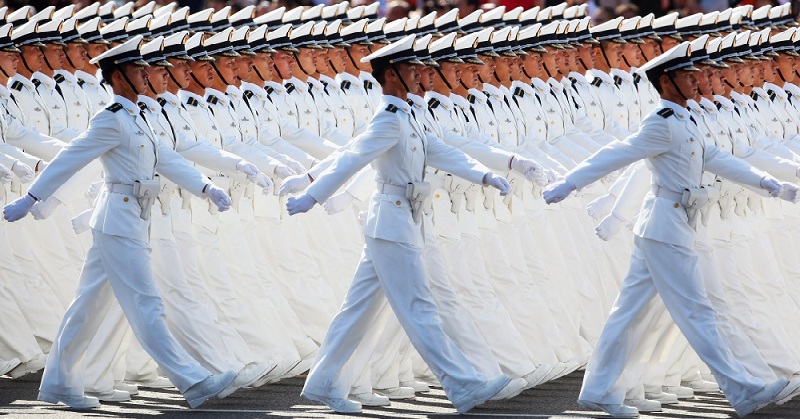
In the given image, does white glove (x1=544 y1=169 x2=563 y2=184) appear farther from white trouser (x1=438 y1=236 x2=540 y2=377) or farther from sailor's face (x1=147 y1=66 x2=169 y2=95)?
sailor's face (x1=147 y1=66 x2=169 y2=95)

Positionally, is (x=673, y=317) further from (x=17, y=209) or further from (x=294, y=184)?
(x=17, y=209)

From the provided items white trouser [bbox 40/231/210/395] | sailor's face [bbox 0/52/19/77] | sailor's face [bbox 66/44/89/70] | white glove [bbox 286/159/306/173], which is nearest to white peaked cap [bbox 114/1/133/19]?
sailor's face [bbox 66/44/89/70]

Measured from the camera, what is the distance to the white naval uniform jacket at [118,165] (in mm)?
10281

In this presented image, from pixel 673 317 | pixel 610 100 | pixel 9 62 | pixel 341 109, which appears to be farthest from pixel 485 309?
pixel 610 100

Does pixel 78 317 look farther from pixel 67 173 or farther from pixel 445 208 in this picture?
pixel 445 208

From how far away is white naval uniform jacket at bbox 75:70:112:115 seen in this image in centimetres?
1312

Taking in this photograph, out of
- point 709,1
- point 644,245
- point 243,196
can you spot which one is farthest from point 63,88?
point 709,1

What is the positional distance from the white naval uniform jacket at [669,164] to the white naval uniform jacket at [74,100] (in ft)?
12.9

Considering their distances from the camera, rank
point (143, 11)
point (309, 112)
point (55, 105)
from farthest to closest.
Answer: point (143, 11), point (309, 112), point (55, 105)

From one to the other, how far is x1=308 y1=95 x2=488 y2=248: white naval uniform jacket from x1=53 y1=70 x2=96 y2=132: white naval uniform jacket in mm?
2969

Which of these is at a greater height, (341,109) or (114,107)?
(114,107)

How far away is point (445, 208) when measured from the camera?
448 inches

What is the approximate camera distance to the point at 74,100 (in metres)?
13.0

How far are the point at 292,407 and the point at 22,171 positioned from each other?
197 centimetres
